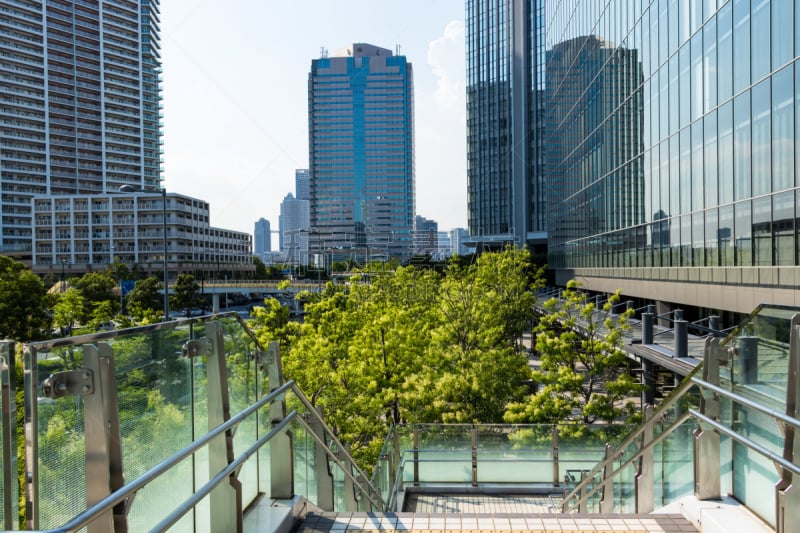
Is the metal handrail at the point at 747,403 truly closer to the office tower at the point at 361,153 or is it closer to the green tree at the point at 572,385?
the green tree at the point at 572,385

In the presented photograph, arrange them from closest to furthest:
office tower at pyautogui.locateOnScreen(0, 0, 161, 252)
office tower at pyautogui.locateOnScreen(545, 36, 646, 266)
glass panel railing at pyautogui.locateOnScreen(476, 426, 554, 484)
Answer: glass panel railing at pyautogui.locateOnScreen(476, 426, 554, 484) < office tower at pyautogui.locateOnScreen(545, 36, 646, 266) < office tower at pyautogui.locateOnScreen(0, 0, 161, 252)

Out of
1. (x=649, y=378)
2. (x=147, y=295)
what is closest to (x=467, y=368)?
(x=649, y=378)

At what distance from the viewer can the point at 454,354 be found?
20.1m

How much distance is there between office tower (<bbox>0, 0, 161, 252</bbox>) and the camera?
4510 inches

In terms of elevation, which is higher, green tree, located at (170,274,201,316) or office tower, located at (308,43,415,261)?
office tower, located at (308,43,415,261)

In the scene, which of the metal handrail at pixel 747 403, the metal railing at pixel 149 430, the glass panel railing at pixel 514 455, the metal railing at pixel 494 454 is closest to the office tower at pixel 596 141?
the metal railing at pixel 494 454

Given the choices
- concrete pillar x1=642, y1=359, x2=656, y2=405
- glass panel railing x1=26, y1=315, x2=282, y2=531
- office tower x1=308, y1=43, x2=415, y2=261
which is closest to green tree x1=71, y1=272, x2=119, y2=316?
concrete pillar x1=642, y1=359, x2=656, y2=405

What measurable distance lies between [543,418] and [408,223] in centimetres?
15229

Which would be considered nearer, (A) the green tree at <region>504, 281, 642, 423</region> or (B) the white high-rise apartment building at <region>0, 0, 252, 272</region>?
(A) the green tree at <region>504, 281, 642, 423</region>

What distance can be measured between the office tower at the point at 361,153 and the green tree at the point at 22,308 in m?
110

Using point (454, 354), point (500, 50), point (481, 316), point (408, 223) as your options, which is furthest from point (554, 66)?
A: point (408, 223)

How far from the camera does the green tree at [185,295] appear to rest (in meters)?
72.1

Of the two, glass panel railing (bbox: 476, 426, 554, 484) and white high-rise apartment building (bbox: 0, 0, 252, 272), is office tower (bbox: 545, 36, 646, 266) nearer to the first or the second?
glass panel railing (bbox: 476, 426, 554, 484)

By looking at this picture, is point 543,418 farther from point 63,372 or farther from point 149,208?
point 149,208
